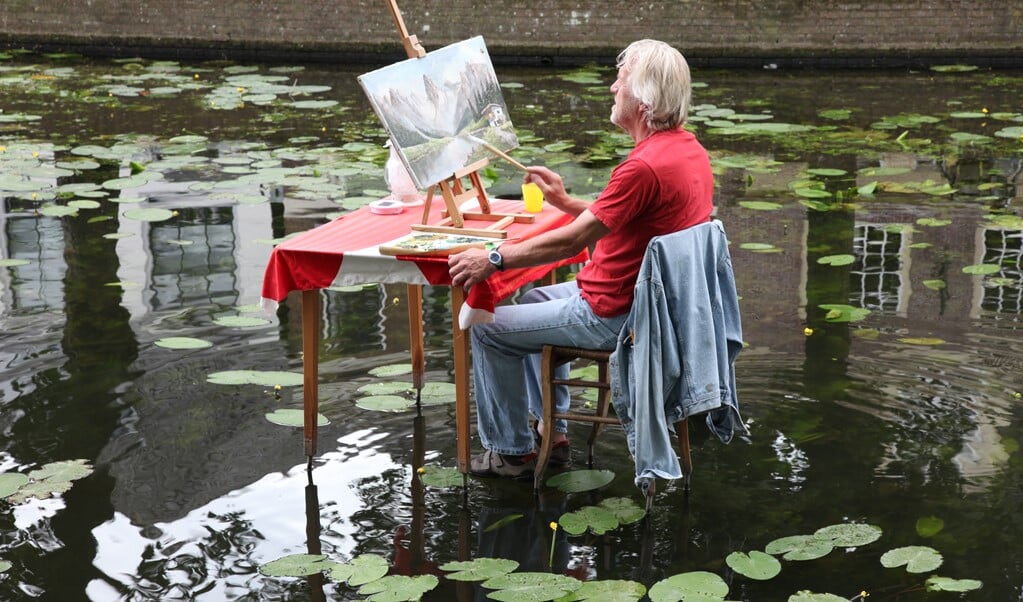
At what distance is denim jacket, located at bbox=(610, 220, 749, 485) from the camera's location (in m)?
3.15

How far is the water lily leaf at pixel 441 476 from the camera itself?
141 inches

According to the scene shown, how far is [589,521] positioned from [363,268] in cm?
93

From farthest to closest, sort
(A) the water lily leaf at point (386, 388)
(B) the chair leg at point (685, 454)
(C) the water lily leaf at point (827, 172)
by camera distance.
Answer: (C) the water lily leaf at point (827, 172), (A) the water lily leaf at point (386, 388), (B) the chair leg at point (685, 454)

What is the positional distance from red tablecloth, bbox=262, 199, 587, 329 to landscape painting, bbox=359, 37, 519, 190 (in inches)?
9.2

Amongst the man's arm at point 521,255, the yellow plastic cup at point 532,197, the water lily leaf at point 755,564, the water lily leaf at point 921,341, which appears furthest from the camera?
the water lily leaf at point 921,341

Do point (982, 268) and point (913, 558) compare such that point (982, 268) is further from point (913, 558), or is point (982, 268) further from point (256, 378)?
point (256, 378)

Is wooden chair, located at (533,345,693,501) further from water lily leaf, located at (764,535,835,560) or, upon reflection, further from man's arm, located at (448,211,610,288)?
water lily leaf, located at (764,535,835,560)

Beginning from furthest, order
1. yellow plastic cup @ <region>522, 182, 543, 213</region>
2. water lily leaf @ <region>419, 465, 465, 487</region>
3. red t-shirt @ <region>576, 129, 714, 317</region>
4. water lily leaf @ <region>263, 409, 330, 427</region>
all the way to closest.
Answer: water lily leaf @ <region>263, 409, 330, 427</region> → yellow plastic cup @ <region>522, 182, 543, 213</region> → water lily leaf @ <region>419, 465, 465, 487</region> → red t-shirt @ <region>576, 129, 714, 317</region>

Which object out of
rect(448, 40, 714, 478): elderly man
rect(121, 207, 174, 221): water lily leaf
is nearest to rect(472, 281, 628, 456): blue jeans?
rect(448, 40, 714, 478): elderly man

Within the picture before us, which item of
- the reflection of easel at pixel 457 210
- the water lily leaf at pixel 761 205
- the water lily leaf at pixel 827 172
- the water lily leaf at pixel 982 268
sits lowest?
the water lily leaf at pixel 982 268

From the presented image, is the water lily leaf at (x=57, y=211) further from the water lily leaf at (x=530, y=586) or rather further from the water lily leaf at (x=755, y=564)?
the water lily leaf at (x=755, y=564)

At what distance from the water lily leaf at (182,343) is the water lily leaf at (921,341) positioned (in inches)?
104

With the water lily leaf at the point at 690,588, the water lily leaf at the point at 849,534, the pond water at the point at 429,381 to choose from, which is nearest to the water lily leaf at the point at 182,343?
the pond water at the point at 429,381

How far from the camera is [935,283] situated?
538 centimetres
